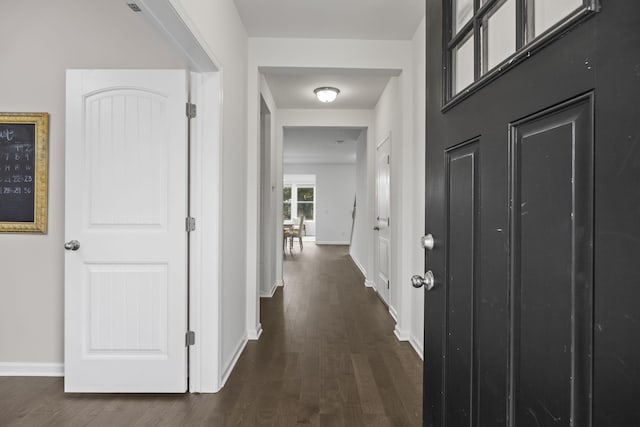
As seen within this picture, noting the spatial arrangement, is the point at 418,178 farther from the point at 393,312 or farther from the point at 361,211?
the point at 361,211

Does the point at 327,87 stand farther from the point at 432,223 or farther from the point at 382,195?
the point at 432,223

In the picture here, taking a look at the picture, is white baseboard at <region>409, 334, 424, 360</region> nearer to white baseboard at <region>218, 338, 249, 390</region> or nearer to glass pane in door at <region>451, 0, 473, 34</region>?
white baseboard at <region>218, 338, 249, 390</region>

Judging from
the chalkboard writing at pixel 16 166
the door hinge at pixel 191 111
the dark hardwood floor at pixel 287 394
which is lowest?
the dark hardwood floor at pixel 287 394

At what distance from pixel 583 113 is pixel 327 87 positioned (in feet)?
13.5

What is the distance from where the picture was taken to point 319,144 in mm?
8523

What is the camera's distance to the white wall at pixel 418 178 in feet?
9.77

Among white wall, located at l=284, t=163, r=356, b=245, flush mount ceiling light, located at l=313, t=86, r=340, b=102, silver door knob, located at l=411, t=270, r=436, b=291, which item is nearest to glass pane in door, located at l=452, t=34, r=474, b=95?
silver door knob, located at l=411, t=270, r=436, b=291

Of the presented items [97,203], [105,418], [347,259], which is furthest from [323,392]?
[347,259]

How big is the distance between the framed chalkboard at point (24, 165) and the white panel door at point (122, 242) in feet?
1.26

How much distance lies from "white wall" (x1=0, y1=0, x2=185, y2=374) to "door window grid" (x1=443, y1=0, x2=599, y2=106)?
7.39ft

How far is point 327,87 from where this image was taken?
448cm

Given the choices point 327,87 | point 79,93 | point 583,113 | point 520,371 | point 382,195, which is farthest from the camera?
point 382,195

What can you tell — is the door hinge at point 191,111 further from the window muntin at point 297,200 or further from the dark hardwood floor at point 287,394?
the window muntin at point 297,200

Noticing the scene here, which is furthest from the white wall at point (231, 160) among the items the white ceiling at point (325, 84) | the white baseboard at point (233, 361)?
the white ceiling at point (325, 84)
